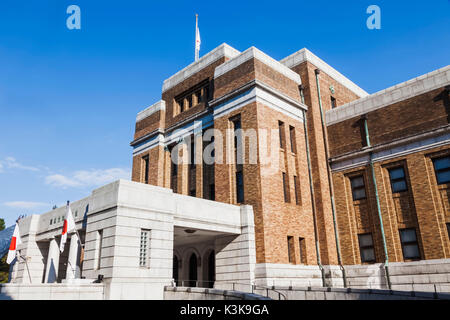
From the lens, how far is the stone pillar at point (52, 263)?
2448cm

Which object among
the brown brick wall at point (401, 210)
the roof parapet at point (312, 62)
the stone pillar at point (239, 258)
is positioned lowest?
the stone pillar at point (239, 258)

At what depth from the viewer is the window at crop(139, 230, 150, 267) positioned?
17.7 meters

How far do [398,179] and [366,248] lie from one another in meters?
4.79

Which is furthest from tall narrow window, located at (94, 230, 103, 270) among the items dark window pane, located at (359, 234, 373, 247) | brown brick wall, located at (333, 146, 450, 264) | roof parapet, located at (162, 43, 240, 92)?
dark window pane, located at (359, 234, 373, 247)

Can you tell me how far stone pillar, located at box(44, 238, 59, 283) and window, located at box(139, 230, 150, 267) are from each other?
1029 centimetres

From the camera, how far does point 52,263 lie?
24906 mm

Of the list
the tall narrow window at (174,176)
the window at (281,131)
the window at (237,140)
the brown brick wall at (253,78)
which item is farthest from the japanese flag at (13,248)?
the window at (281,131)

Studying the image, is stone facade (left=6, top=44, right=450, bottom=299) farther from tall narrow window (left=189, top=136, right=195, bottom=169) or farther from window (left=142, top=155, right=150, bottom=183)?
window (left=142, top=155, right=150, bottom=183)

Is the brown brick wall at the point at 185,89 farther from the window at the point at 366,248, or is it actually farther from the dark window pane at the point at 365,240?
the window at the point at 366,248

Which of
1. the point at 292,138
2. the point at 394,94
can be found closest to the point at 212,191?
the point at 292,138

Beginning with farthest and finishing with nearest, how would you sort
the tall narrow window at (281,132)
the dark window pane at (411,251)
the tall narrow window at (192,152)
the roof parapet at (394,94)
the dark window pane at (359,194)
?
the tall narrow window at (192,152)
the dark window pane at (359,194)
the tall narrow window at (281,132)
the roof parapet at (394,94)
the dark window pane at (411,251)

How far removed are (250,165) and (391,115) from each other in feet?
33.0

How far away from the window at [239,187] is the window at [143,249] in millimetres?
6827

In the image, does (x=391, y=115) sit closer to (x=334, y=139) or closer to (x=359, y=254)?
(x=334, y=139)
